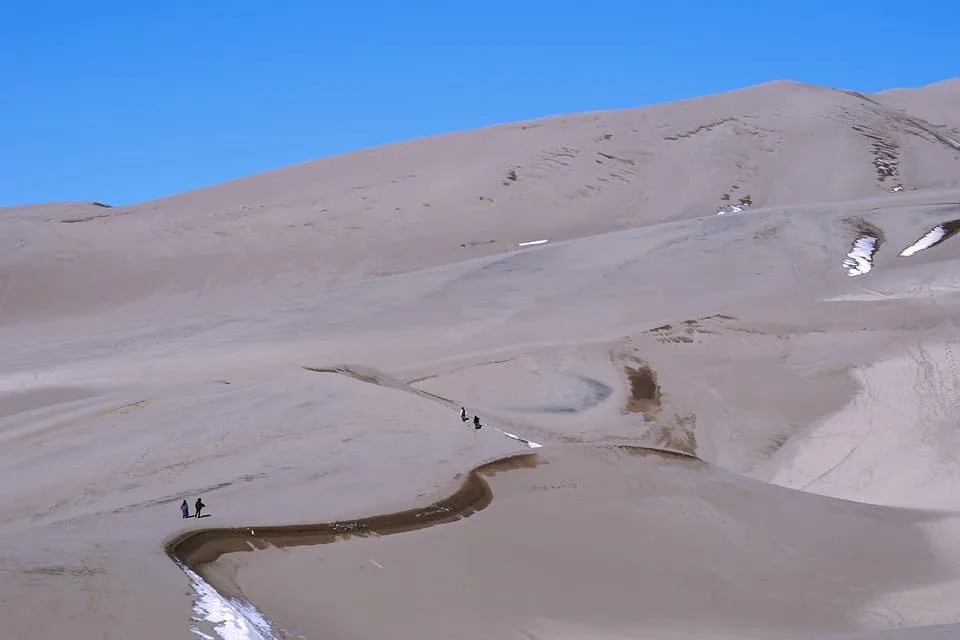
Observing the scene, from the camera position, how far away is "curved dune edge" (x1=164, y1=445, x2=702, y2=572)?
1254 centimetres

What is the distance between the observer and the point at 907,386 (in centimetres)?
2766

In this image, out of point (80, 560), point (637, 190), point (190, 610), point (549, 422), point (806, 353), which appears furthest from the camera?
point (637, 190)

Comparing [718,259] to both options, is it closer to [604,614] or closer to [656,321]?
[656,321]

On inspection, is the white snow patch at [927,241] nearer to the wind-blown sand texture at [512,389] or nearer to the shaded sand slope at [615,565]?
the wind-blown sand texture at [512,389]

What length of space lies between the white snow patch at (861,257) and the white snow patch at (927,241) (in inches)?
38.8

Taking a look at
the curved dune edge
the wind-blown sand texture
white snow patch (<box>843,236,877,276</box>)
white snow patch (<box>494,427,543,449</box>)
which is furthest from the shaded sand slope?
white snow patch (<box>843,236,877,276</box>)

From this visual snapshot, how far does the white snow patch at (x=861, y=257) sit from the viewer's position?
35.5 metres

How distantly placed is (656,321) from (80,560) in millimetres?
22287

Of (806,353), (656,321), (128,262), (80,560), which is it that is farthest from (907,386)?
(128,262)

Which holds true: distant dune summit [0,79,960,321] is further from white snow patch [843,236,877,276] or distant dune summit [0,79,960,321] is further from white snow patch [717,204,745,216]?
white snow patch [843,236,877,276]

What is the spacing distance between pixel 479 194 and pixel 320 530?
3501 cm

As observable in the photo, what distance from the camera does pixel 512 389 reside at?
27266 millimetres

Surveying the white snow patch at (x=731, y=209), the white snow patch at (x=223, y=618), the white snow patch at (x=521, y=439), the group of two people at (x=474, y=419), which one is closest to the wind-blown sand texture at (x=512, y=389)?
the white snow patch at (x=223, y=618)

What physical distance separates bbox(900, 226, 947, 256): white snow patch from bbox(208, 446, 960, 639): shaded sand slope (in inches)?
699
